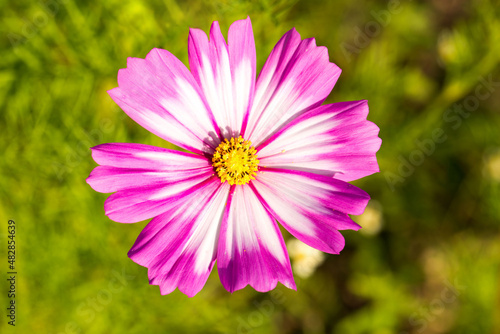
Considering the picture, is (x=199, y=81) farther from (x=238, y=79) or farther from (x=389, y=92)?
(x=389, y=92)

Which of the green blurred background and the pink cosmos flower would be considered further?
the green blurred background

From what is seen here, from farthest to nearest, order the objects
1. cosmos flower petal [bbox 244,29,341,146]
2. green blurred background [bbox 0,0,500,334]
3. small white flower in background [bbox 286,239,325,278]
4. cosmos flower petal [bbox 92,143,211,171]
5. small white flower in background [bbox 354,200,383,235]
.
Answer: small white flower in background [bbox 354,200,383,235] < small white flower in background [bbox 286,239,325,278] < green blurred background [bbox 0,0,500,334] < cosmos flower petal [bbox 244,29,341,146] < cosmos flower petal [bbox 92,143,211,171]

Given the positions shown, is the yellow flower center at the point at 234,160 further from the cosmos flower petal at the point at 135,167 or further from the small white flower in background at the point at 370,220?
the small white flower in background at the point at 370,220

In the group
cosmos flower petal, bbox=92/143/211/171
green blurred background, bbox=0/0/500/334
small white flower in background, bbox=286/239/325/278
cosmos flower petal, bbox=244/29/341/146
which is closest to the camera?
cosmos flower petal, bbox=92/143/211/171

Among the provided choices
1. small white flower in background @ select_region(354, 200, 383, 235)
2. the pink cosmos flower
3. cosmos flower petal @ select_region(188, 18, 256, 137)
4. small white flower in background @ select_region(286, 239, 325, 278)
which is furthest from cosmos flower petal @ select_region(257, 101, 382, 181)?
small white flower in background @ select_region(354, 200, 383, 235)

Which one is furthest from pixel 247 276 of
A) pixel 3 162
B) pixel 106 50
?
pixel 3 162

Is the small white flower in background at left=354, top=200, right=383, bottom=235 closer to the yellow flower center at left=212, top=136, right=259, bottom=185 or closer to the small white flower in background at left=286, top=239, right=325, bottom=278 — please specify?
the small white flower in background at left=286, top=239, right=325, bottom=278
